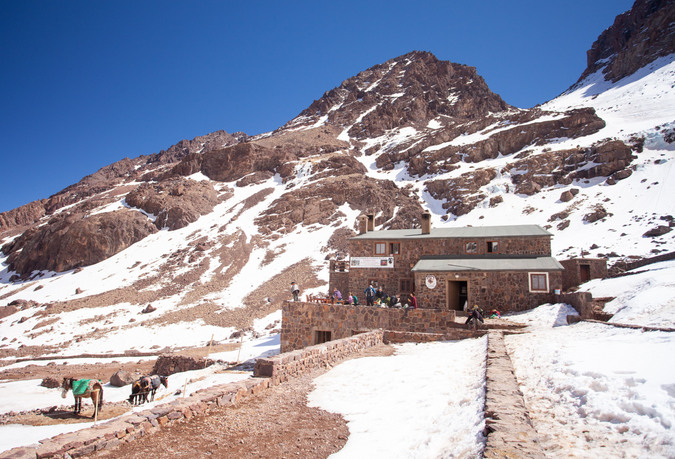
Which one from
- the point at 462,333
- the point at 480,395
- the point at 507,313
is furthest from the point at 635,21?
the point at 480,395

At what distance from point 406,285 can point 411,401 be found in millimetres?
19469

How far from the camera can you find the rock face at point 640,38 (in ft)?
306

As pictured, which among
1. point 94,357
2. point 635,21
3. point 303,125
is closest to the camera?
point 94,357

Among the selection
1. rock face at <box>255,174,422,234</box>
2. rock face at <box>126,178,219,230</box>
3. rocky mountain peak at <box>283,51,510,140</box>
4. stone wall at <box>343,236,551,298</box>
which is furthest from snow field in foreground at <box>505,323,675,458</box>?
rocky mountain peak at <box>283,51,510,140</box>

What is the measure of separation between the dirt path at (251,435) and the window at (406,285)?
19069mm

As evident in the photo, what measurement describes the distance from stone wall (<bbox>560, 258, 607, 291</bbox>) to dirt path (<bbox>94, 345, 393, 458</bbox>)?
22.9 m

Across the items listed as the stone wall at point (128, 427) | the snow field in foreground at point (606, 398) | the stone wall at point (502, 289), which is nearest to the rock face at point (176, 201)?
the stone wall at point (502, 289)

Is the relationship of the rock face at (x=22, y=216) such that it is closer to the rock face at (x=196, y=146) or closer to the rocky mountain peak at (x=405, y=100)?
the rock face at (x=196, y=146)

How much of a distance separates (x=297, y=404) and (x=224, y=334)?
2617 centimetres

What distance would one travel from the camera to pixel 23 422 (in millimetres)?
13703

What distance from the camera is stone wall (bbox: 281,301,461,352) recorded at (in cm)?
1739

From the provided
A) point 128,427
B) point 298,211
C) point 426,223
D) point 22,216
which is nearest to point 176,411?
point 128,427

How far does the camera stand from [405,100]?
119m

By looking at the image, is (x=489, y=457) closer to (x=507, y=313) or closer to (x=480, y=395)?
(x=480, y=395)
